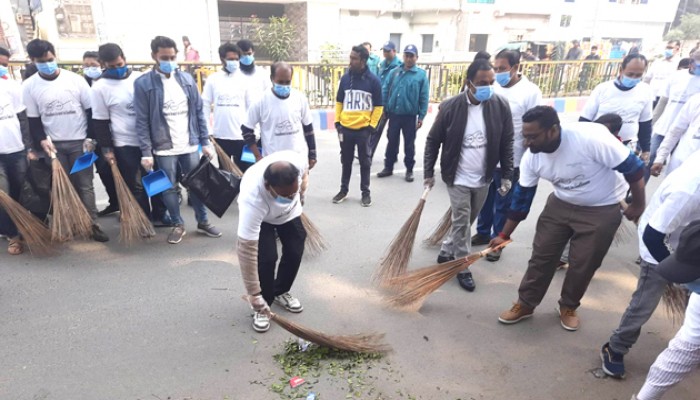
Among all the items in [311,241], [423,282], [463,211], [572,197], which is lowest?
[311,241]

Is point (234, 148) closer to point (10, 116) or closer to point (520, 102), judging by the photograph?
point (10, 116)

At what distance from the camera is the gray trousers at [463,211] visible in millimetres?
3529

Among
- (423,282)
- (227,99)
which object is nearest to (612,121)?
(423,282)

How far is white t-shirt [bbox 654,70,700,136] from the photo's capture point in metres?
4.57

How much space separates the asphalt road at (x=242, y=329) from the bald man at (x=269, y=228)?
0.29m

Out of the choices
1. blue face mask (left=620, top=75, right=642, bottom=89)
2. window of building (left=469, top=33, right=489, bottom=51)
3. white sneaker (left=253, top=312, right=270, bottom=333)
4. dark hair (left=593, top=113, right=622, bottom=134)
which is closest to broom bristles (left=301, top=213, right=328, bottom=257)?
white sneaker (left=253, top=312, right=270, bottom=333)

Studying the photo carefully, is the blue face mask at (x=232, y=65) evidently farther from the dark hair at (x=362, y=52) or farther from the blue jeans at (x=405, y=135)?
the blue jeans at (x=405, y=135)

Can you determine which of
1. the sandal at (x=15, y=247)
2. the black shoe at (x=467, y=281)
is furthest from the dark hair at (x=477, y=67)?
the sandal at (x=15, y=247)

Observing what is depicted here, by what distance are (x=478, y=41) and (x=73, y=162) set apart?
25.4 metres

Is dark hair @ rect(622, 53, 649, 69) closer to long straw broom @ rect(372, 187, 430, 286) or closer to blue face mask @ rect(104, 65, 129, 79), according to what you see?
long straw broom @ rect(372, 187, 430, 286)

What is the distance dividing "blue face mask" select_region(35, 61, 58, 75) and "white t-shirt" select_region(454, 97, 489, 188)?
3.56 metres

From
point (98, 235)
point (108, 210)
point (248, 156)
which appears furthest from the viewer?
point (108, 210)

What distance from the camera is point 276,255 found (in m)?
3.04

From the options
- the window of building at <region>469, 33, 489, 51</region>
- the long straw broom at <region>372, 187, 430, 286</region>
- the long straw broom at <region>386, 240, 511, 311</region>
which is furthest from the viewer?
the window of building at <region>469, 33, 489, 51</region>
